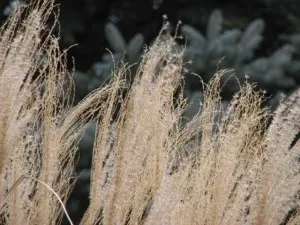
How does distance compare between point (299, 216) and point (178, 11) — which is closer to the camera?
point (299, 216)

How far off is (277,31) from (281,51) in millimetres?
1332

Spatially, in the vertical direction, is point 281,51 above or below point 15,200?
above

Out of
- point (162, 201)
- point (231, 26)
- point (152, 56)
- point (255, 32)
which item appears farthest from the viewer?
point (231, 26)

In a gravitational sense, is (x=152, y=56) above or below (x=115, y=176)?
above

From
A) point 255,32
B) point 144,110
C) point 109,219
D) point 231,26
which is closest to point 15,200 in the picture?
point 109,219

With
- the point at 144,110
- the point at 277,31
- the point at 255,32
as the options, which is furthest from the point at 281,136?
the point at 277,31

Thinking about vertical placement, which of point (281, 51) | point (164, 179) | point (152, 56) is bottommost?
point (164, 179)

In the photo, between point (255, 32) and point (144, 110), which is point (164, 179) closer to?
point (144, 110)

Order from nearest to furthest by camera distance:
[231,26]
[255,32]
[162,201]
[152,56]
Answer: [162,201] < [152,56] < [255,32] < [231,26]

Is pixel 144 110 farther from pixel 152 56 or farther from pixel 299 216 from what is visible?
pixel 299 216

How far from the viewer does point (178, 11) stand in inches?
256

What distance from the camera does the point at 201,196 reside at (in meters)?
2.51

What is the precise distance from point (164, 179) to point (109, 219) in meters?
0.19

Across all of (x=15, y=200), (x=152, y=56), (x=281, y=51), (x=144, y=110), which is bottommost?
(x=15, y=200)
